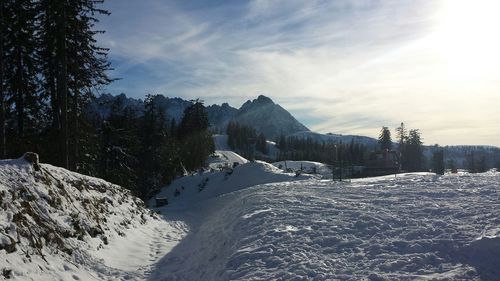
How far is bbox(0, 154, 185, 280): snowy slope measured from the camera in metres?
8.90

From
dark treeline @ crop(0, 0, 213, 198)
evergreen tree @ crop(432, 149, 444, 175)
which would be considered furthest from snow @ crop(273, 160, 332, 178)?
dark treeline @ crop(0, 0, 213, 198)

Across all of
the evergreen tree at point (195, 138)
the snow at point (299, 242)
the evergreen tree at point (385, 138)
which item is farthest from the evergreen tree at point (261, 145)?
the snow at point (299, 242)

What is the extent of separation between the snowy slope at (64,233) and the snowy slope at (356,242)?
1207mm

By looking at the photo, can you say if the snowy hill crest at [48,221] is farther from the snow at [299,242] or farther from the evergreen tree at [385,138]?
the evergreen tree at [385,138]

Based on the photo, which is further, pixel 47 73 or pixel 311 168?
pixel 311 168

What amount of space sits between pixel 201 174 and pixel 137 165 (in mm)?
9808

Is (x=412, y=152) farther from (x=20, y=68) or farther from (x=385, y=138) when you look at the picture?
(x=20, y=68)

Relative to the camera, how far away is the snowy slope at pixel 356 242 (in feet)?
28.3

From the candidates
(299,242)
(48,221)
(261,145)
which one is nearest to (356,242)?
(299,242)

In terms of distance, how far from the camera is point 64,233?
11219 millimetres

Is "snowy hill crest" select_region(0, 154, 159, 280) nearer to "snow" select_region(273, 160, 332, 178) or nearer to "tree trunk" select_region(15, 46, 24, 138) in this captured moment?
"tree trunk" select_region(15, 46, 24, 138)

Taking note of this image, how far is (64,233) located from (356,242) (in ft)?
25.0

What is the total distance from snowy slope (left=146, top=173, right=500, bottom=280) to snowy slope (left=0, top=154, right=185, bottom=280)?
3.96 ft

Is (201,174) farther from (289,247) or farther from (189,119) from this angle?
(289,247)
